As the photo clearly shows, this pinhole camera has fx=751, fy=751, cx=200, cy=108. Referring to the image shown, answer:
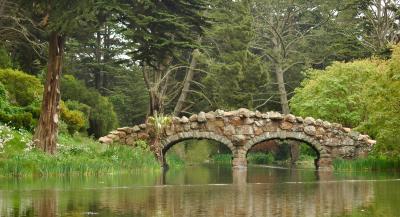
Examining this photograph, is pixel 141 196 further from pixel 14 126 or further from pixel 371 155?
pixel 371 155

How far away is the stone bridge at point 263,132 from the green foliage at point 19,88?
6.89 m

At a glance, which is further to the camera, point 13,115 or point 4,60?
point 4,60

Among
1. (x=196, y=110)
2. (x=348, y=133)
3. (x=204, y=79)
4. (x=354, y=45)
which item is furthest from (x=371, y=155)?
(x=196, y=110)

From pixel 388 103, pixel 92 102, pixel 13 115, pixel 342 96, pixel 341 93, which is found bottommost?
pixel 13 115

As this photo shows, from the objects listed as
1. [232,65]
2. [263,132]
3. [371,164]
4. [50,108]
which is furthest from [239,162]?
[50,108]

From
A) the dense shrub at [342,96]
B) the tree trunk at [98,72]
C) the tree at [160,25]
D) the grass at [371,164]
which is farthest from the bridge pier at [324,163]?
the tree trunk at [98,72]

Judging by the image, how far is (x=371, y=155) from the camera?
3384 centimetres

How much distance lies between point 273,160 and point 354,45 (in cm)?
1229

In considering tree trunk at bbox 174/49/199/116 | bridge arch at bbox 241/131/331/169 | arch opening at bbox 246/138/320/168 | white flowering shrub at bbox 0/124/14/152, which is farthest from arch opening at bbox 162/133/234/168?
white flowering shrub at bbox 0/124/14/152

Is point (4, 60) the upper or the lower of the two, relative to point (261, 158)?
upper

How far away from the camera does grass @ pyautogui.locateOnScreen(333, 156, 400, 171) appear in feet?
97.7

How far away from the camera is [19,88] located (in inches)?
1210

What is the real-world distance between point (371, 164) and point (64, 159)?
14.1m

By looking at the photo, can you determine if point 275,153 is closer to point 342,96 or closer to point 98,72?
point 98,72
